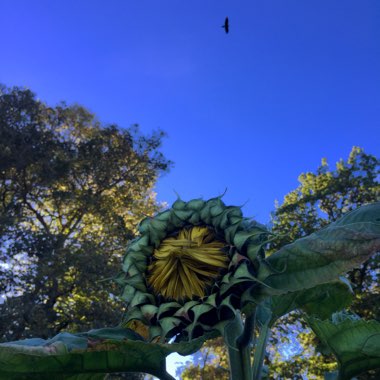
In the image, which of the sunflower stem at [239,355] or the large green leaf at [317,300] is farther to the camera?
the large green leaf at [317,300]

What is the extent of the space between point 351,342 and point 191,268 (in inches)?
22.7

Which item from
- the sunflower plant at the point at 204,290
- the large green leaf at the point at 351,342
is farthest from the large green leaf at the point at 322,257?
the large green leaf at the point at 351,342

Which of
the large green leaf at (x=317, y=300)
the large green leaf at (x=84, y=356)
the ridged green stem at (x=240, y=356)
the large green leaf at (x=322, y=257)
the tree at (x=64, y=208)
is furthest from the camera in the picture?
the tree at (x=64, y=208)

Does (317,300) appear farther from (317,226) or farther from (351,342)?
(317,226)

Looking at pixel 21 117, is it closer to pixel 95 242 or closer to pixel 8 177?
pixel 8 177

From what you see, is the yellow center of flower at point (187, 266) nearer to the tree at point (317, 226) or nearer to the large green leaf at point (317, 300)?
the large green leaf at point (317, 300)

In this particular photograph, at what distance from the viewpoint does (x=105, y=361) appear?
1520mm

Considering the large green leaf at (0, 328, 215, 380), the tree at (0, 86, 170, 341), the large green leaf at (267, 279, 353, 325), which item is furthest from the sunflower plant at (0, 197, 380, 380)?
the tree at (0, 86, 170, 341)

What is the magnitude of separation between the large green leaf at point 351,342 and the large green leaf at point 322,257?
0.16m

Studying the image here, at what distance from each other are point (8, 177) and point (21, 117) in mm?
2228

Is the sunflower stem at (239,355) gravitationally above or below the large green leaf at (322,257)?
below

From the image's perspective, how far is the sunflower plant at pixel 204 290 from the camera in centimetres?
148

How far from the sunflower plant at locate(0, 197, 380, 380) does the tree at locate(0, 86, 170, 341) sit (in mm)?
13327

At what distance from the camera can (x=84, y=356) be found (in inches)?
58.5
